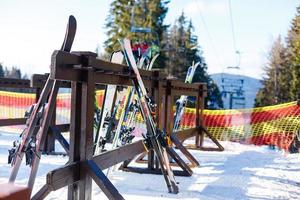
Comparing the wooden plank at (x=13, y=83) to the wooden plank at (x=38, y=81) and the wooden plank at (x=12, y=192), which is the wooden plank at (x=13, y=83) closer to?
the wooden plank at (x=38, y=81)

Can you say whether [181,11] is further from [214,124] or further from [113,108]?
[113,108]

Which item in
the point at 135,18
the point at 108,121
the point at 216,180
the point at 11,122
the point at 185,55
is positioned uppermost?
the point at 135,18

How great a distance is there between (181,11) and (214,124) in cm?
3545

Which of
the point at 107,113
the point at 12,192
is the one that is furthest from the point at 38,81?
the point at 12,192

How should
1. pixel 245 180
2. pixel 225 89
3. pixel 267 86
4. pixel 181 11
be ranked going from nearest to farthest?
pixel 245 180 → pixel 225 89 → pixel 267 86 → pixel 181 11

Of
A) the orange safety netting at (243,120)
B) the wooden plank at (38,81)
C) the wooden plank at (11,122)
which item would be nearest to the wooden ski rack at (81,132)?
the wooden plank at (38,81)

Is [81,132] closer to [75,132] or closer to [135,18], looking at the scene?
[75,132]

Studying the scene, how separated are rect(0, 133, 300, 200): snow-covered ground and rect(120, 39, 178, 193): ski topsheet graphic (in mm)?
166

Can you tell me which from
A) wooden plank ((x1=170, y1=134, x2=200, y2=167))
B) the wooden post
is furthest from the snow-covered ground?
the wooden post

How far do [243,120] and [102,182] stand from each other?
883 cm

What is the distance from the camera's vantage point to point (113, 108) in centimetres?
475

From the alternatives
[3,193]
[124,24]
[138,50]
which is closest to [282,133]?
[138,50]

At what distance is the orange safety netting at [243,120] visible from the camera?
10.1 m

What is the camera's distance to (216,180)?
5230mm
